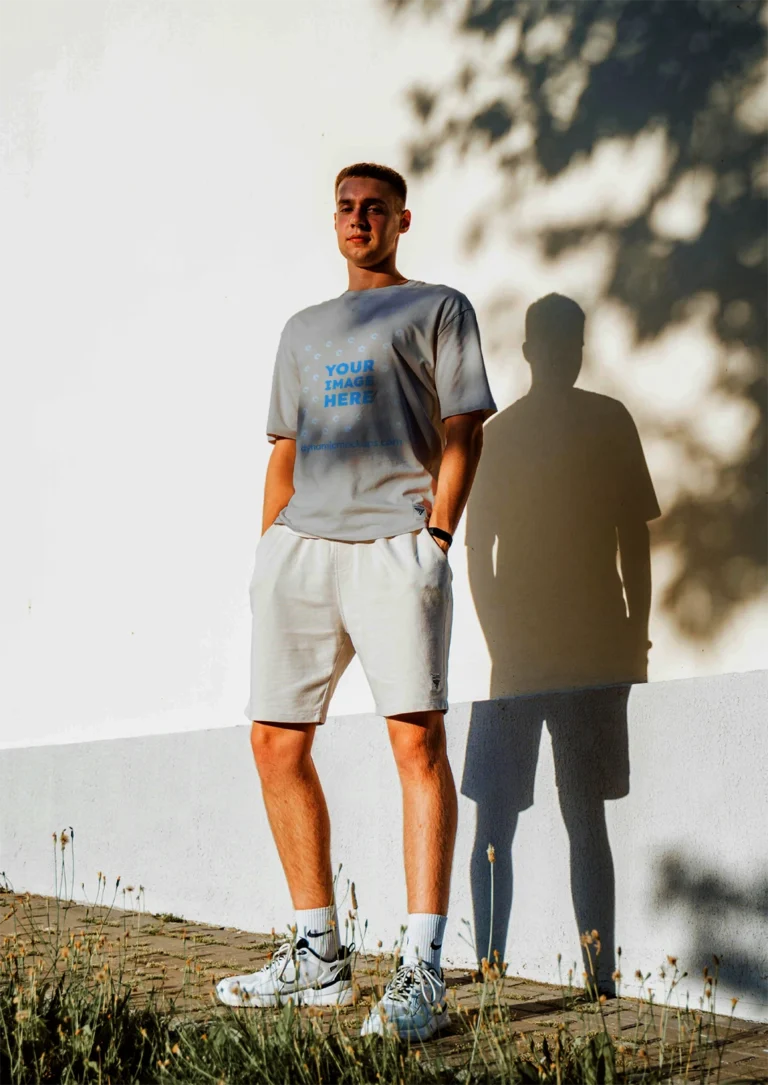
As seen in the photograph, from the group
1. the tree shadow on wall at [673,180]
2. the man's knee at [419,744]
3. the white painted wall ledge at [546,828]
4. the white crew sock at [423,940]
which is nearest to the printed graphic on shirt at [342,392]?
the man's knee at [419,744]

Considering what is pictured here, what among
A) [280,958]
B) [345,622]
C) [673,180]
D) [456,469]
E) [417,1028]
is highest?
[673,180]

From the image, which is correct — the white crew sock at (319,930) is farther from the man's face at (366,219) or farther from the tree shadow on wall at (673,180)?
the man's face at (366,219)

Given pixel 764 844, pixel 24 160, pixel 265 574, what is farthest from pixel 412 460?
pixel 24 160

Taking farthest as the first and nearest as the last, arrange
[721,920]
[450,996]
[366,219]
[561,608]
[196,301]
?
[196,301], [561,608], [366,219], [721,920], [450,996]

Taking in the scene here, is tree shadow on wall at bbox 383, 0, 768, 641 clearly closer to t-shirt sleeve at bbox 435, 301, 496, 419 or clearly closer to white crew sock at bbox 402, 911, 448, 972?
t-shirt sleeve at bbox 435, 301, 496, 419

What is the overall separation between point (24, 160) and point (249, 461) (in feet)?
8.47

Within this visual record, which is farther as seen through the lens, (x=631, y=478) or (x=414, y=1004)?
(x=631, y=478)

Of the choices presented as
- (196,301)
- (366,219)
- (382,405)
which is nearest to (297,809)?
(382,405)

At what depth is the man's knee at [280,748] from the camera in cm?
386

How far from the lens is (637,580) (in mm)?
4125

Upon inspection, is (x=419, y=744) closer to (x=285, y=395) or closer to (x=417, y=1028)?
(x=417, y=1028)

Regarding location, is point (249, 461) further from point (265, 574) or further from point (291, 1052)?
point (291, 1052)

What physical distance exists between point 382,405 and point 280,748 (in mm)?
1028

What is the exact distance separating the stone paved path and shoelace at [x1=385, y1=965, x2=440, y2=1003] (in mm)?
50
